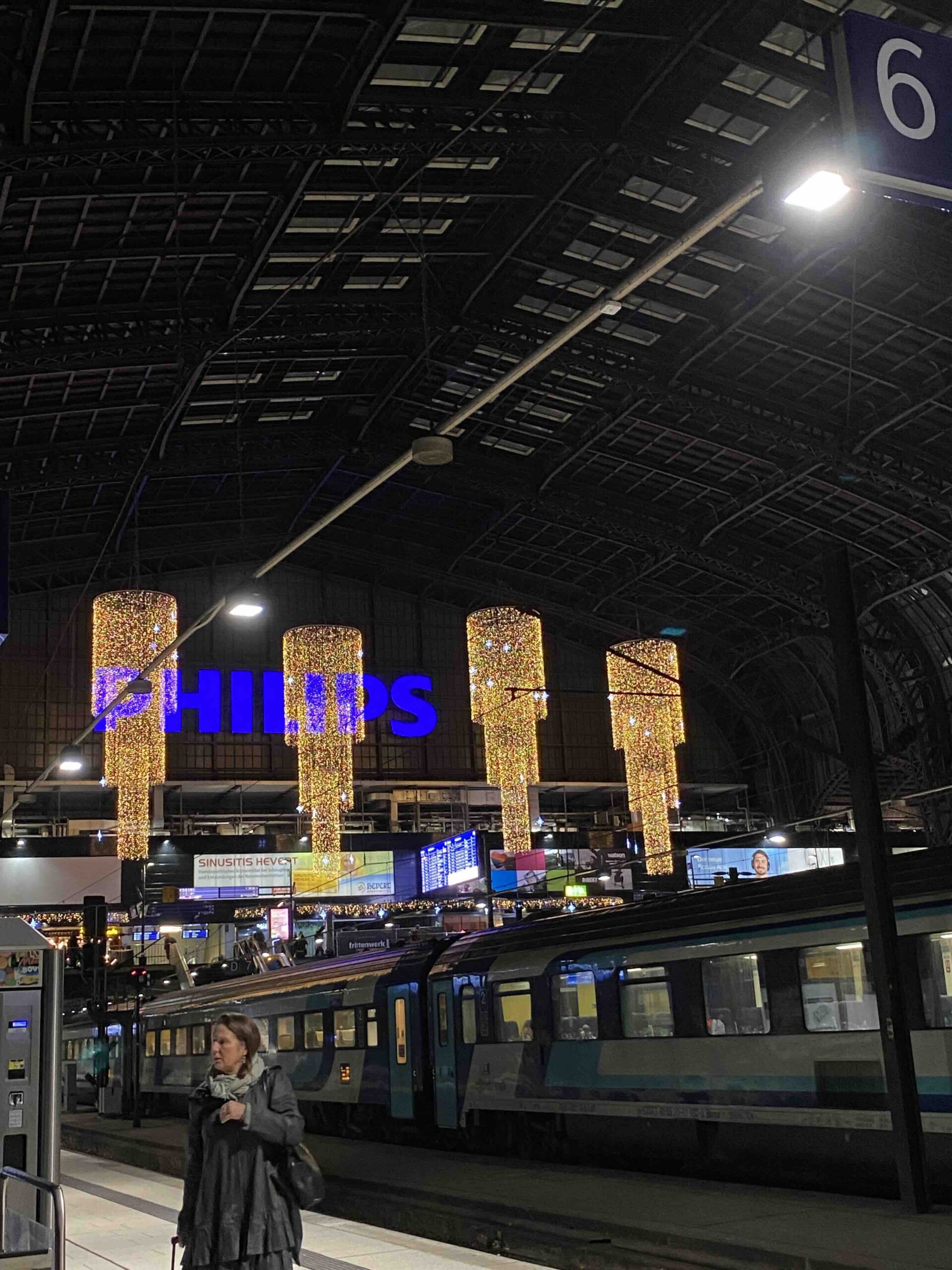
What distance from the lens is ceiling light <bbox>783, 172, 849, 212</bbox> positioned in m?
5.82

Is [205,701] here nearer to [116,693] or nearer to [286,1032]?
[116,693]

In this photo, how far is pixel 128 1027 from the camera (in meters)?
27.3

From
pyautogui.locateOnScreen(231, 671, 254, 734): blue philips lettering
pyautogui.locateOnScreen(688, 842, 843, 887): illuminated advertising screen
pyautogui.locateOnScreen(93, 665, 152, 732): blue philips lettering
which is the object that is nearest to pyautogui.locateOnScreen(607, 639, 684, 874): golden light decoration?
pyautogui.locateOnScreen(688, 842, 843, 887): illuminated advertising screen

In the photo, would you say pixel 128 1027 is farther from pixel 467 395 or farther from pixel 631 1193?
pixel 631 1193

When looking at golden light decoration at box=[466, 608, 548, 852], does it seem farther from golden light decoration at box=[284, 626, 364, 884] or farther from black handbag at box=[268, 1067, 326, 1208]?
black handbag at box=[268, 1067, 326, 1208]

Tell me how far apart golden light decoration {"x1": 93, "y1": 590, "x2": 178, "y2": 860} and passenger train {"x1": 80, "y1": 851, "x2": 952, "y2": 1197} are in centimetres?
838

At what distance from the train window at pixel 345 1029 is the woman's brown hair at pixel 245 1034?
14.4 meters

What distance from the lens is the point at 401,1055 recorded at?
17594 mm

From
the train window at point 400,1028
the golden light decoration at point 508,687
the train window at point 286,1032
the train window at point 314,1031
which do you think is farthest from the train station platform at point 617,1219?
the golden light decoration at point 508,687

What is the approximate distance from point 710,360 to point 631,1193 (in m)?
18.8

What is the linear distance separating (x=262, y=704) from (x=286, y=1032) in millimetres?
19414

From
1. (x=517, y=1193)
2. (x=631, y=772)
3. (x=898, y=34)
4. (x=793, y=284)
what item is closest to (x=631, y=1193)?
(x=517, y=1193)

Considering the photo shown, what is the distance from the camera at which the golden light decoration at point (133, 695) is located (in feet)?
78.1

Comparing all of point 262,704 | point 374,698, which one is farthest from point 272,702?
point 374,698
